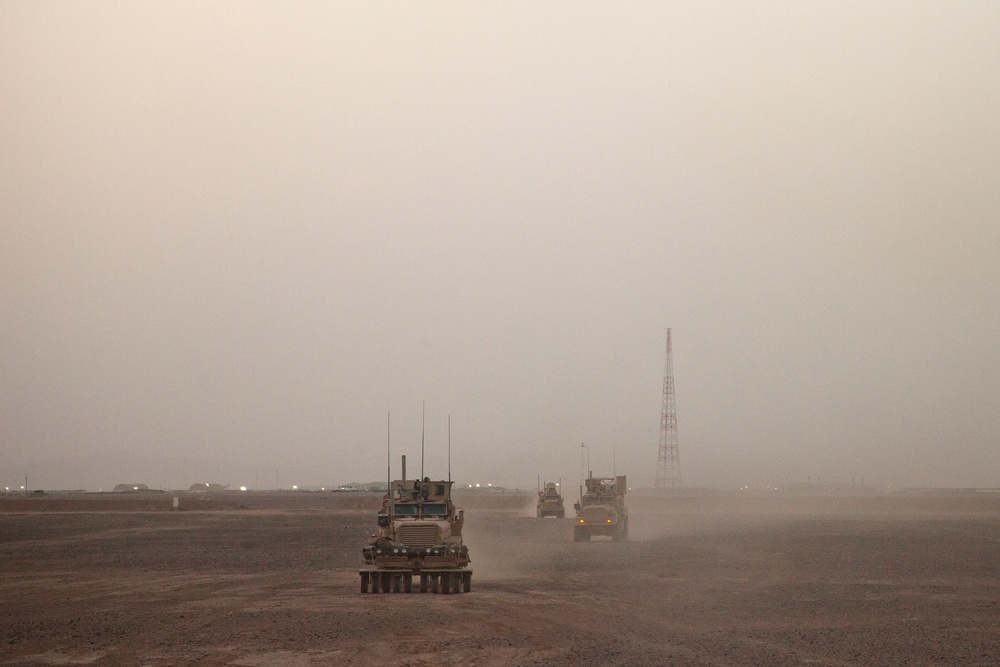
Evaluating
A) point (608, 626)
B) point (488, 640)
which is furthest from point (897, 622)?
point (488, 640)

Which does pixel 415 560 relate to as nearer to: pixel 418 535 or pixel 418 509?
pixel 418 535

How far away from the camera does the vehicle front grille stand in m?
30.2

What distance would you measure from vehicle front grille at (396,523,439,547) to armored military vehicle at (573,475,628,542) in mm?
27172

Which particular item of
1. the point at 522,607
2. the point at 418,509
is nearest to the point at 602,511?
the point at 418,509

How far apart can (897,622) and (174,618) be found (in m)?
17.0

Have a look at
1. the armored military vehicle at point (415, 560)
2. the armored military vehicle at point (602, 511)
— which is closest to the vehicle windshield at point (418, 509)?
the armored military vehicle at point (415, 560)

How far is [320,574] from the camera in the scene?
3747 centimetres

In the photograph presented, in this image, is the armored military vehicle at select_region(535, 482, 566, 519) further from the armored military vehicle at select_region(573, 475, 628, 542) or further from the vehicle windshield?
the vehicle windshield

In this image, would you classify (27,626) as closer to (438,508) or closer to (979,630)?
(438,508)

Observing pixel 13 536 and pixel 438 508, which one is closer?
pixel 438 508

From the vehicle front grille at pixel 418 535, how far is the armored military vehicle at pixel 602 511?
89.1 ft

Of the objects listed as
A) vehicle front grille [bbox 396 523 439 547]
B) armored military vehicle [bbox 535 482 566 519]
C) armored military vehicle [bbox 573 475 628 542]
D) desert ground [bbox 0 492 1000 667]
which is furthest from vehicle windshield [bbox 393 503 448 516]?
armored military vehicle [bbox 535 482 566 519]

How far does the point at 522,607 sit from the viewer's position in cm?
2697

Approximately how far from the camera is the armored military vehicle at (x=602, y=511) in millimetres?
57688
